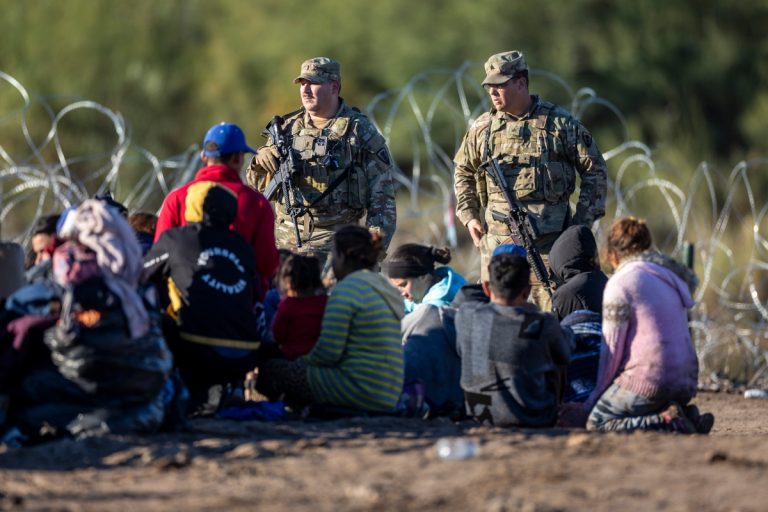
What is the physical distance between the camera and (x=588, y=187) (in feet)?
27.7

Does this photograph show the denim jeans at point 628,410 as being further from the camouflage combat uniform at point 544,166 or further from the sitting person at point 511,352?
the camouflage combat uniform at point 544,166

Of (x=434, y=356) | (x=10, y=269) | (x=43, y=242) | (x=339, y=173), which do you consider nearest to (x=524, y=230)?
(x=339, y=173)

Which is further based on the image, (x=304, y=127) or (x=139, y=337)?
(x=304, y=127)

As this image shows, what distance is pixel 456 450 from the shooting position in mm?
5504

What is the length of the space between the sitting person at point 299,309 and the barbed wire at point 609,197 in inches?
90.9

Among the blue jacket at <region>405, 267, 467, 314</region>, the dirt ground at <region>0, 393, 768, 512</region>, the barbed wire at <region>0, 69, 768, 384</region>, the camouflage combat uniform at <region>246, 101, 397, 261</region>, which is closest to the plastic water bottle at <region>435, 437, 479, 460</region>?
the dirt ground at <region>0, 393, 768, 512</region>

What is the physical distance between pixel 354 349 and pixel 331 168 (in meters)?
2.06

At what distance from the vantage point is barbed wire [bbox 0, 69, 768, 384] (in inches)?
384

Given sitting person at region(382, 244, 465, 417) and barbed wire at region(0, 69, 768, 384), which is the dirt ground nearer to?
sitting person at region(382, 244, 465, 417)

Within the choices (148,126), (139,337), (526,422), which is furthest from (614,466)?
(148,126)

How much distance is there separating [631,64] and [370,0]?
228 inches

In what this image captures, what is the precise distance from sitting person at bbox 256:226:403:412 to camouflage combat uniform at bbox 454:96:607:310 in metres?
1.89

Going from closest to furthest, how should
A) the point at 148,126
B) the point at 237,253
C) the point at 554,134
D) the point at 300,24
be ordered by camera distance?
the point at 237,253 → the point at 554,134 → the point at 148,126 → the point at 300,24

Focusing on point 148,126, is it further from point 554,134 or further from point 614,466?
point 614,466
